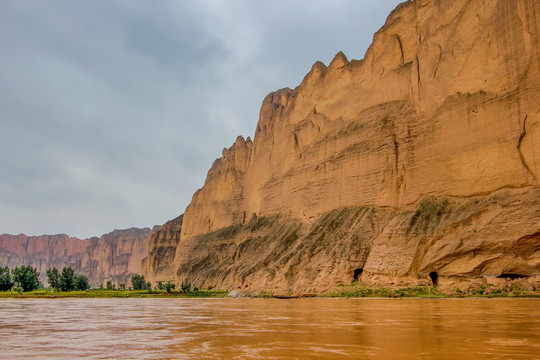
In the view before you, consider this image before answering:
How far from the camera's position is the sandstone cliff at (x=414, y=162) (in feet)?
108

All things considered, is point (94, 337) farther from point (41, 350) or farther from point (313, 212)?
point (313, 212)

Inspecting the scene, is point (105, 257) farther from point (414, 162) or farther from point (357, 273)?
point (414, 162)

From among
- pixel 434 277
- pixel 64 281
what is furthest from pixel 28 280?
pixel 434 277

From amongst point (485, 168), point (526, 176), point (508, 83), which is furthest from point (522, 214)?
point (508, 83)

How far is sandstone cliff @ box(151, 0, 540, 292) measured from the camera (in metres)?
32.9

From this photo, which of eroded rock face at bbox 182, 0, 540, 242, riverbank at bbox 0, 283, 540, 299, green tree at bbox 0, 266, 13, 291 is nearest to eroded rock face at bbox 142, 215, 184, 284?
green tree at bbox 0, 266, 13, 291

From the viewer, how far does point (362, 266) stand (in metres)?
41.8

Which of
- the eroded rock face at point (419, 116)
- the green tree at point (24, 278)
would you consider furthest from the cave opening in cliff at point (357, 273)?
the green tree at point (24, 278)

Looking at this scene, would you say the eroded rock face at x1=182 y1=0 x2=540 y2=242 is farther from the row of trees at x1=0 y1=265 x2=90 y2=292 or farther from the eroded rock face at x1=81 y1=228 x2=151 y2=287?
the eroded rock face at x1=81 y1=228 x2=151 y2=287

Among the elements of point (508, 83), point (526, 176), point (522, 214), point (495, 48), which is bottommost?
point (522, 214)

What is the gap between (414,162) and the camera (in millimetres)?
42875

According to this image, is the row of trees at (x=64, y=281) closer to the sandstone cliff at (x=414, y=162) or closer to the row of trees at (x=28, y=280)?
the row of trees at (x=28, y=280)

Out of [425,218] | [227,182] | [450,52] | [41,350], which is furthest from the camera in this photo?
[227,182]

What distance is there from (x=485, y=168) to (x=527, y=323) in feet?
86.7
